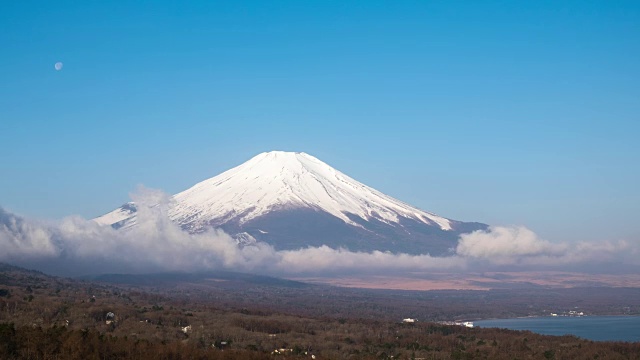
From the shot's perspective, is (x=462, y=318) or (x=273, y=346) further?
(x=462, y=318)

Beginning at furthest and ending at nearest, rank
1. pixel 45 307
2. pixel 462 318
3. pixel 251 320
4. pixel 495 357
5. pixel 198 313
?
pixel 462 318, pixel 198 313, pixel 251 320, pixel 45 307, pixel 495 357

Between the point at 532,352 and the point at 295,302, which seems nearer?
the point at 532,352

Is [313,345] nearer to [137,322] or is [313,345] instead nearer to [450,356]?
[450,356]

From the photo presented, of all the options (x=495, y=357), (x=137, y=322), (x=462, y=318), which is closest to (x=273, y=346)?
(x=137, y=322)

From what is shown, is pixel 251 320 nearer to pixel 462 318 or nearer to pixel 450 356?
pixel 450 356

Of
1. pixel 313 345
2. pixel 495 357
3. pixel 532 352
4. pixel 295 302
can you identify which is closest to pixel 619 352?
pixel 532 352

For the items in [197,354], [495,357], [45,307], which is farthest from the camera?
[45,307]

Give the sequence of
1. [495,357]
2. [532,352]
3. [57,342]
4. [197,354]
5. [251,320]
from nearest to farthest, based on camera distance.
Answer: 1. [57,342]
2. [197,354]
3. [495,357]
4. [532,352]
5. [251,320]

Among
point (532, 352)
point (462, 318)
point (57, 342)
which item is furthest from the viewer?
point (462, 318)
